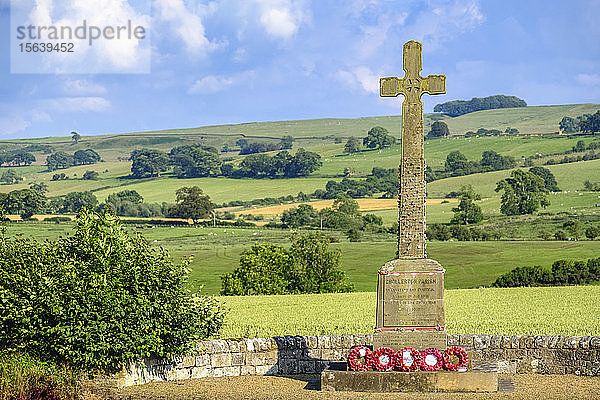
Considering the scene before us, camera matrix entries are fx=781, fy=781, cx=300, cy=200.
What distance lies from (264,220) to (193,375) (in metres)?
96.8

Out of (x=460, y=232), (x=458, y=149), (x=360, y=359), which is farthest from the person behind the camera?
(x=458, y=149)

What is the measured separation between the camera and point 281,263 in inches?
2223

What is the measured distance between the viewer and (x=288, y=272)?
5778 centimetres

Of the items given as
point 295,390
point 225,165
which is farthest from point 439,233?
point 225,165

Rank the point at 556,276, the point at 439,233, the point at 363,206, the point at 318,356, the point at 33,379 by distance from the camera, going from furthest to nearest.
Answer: the point at 363,206
the point at 439,233
the point at 556,276
the point at 318,356
the point at 33,379

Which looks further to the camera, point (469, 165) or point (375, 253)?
point (469, 165)

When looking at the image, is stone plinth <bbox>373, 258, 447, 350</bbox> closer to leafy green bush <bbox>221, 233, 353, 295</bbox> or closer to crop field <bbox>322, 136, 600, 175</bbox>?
leafy green bush <bbox>221, 233, 353, 295</bbox>

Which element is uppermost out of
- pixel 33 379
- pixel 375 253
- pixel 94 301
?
pixel 94 301

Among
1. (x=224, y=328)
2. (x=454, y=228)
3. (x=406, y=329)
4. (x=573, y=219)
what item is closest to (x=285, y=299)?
(x=224, y=328)

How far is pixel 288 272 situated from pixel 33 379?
140 feet

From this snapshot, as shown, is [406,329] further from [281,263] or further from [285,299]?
[281,263]

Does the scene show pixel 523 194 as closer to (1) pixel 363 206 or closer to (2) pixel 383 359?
(1) pixel 363 206

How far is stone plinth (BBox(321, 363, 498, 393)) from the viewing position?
16719 millimetres

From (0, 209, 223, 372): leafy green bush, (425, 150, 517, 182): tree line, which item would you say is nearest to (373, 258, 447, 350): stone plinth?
(0, 209, 223, 372): leafy green bush
